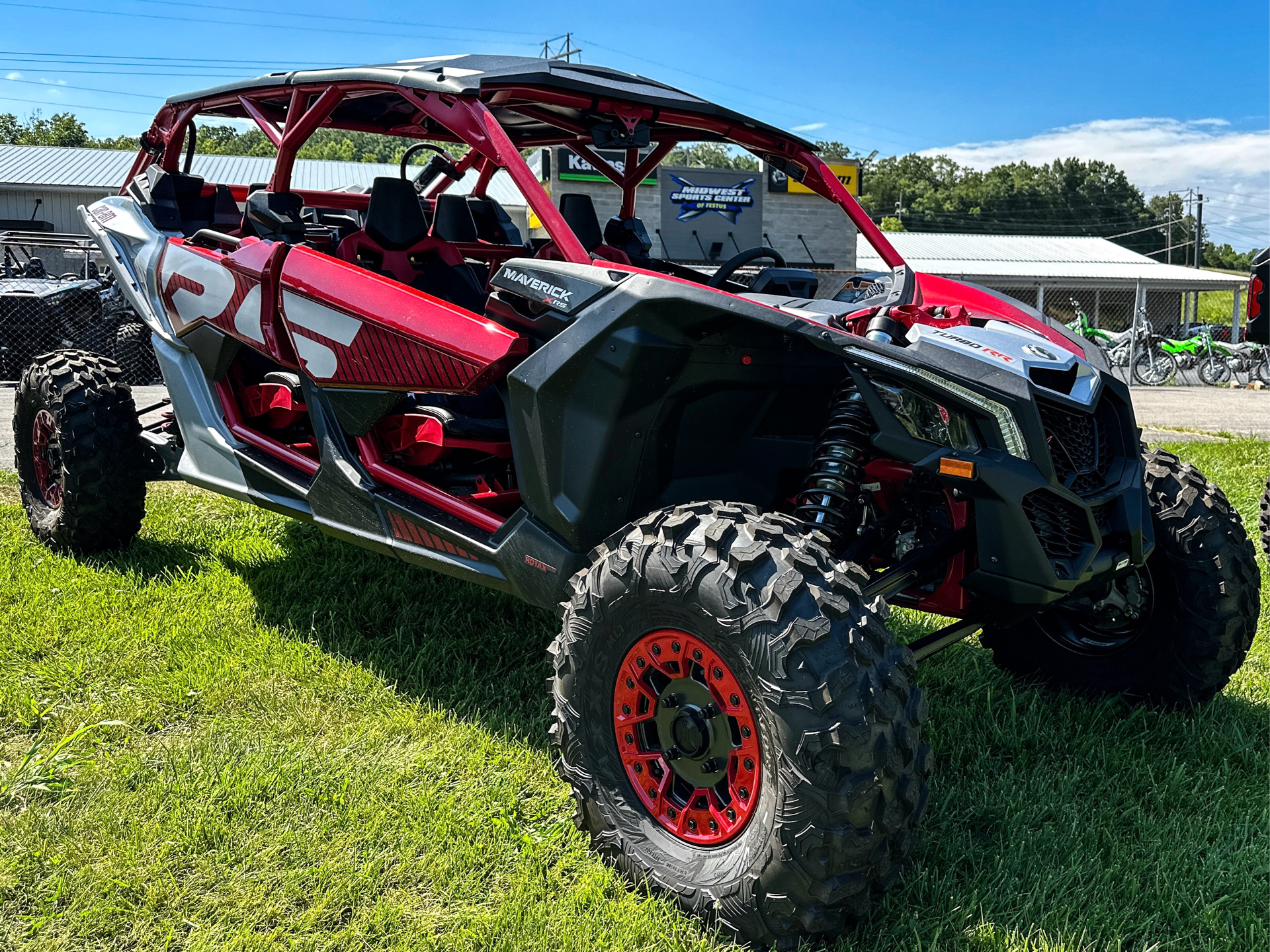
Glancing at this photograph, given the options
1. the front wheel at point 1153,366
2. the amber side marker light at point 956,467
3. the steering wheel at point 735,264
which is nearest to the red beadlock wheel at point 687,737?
the amber side marker light at point 956,467

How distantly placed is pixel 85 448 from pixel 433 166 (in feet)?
7.39

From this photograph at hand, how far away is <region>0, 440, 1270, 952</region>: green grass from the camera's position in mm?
2404

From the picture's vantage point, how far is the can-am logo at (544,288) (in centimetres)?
280

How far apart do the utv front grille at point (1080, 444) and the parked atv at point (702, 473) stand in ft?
0.03

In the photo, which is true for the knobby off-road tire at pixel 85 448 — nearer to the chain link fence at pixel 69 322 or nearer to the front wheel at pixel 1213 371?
the chain link fence at pixel 69 322

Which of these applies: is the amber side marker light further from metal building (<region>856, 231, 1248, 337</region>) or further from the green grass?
metal building (<region>856, 231, 1248, 337</region>)

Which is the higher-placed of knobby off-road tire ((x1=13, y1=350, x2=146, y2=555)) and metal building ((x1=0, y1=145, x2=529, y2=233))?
metal building ((x1=0, y1=145, x2=529, y2=233))

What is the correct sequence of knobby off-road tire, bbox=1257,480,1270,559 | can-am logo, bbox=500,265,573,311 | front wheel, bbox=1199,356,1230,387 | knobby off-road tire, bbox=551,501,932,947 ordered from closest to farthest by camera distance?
knobby off-road tire, bbox=551,501,932,947, can-am logo, bbox=500,265,573,311, knobby off-road tire, bbox=1257,480,1270,559, front wheel, bbox=1199,356,1230,387

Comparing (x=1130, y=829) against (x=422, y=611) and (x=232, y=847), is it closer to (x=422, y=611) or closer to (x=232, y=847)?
(x=232, y=847)

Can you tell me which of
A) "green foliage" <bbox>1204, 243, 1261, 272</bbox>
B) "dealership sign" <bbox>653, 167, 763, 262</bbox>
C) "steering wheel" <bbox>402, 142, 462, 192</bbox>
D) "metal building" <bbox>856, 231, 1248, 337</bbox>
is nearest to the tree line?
"green foliage" <bbox>1204, 243, 1261, 272</bbox>

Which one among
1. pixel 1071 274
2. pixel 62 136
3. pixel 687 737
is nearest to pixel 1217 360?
pixel 1071 274

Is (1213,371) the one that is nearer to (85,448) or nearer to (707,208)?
(707,208)

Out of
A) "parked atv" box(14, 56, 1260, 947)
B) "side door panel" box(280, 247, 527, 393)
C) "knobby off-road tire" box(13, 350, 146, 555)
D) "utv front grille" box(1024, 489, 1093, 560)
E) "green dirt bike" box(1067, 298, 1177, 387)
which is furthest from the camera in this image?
"green dirt bike" box(1067, 298, 1177, 387)

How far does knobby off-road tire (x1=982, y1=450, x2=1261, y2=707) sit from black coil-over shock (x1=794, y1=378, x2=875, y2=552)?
1.05 metres
